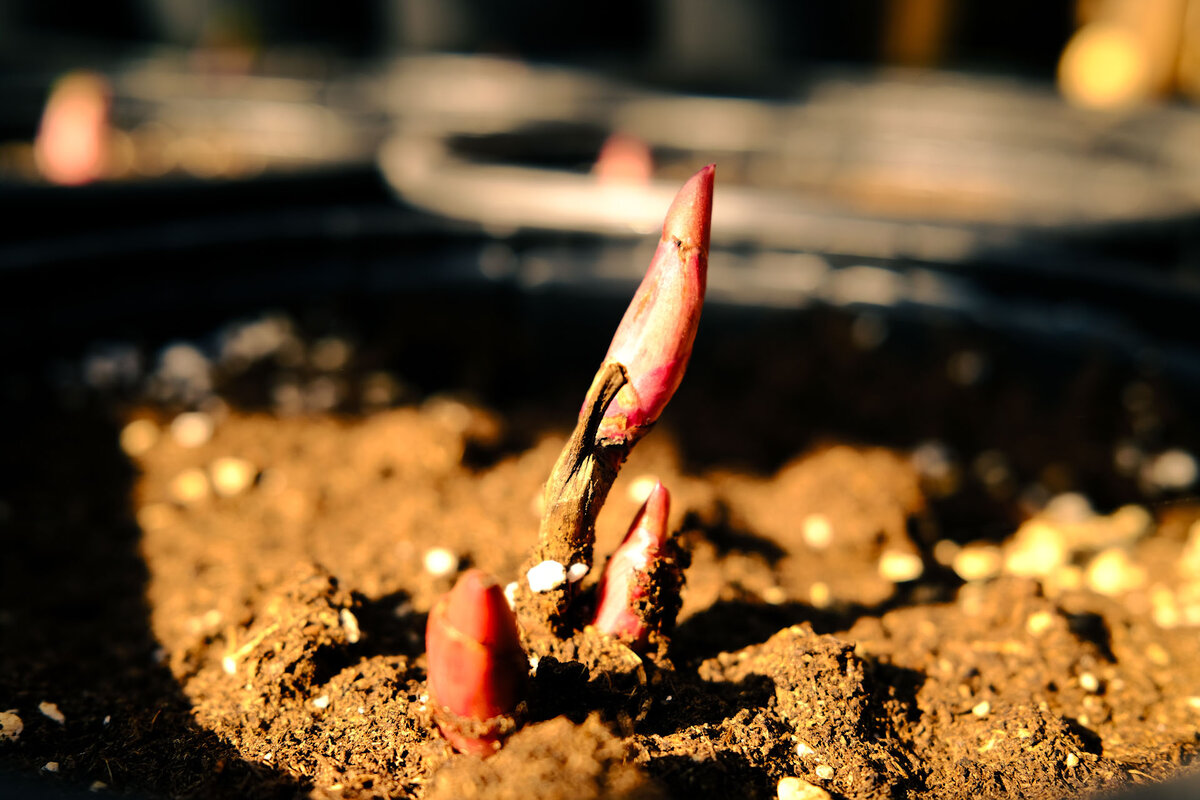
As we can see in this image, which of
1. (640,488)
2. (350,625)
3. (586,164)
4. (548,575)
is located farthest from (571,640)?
(586,164)

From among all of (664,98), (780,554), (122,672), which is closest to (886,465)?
(780,554)

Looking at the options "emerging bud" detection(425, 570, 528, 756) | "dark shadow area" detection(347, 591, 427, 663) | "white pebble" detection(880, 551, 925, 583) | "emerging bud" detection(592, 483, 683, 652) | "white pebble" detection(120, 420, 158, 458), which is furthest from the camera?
"white pebble" detection(120, 420, 158, 458)

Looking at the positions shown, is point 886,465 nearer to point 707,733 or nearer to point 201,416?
point 707,733

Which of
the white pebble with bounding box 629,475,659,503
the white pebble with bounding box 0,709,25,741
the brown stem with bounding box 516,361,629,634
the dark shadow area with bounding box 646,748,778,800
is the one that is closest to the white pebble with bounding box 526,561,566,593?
the brown stem with bounding box 516,361,629,634

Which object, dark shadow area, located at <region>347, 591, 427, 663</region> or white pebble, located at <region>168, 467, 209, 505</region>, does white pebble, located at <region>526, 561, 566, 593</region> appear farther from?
white pebble, located at <region>168, 467, 209, 505</region>

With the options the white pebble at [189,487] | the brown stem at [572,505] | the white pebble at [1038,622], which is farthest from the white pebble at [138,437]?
the white pebble at [1038,622]

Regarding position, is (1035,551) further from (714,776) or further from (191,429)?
(191,429)

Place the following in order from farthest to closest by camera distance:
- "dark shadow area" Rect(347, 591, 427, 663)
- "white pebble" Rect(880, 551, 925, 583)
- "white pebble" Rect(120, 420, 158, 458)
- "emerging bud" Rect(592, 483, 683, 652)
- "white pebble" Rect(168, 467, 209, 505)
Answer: "white pebble" Rect(120, 420, 158, 458) → "white pebble" Rect(168, 467, 209, 505) → "white pebble" Rect(880, 551, 925, 583) → "dark shadow area" Rect(347, 591, 427, 663) → "emerging bud" Rect(592, 483, 683, 652)
